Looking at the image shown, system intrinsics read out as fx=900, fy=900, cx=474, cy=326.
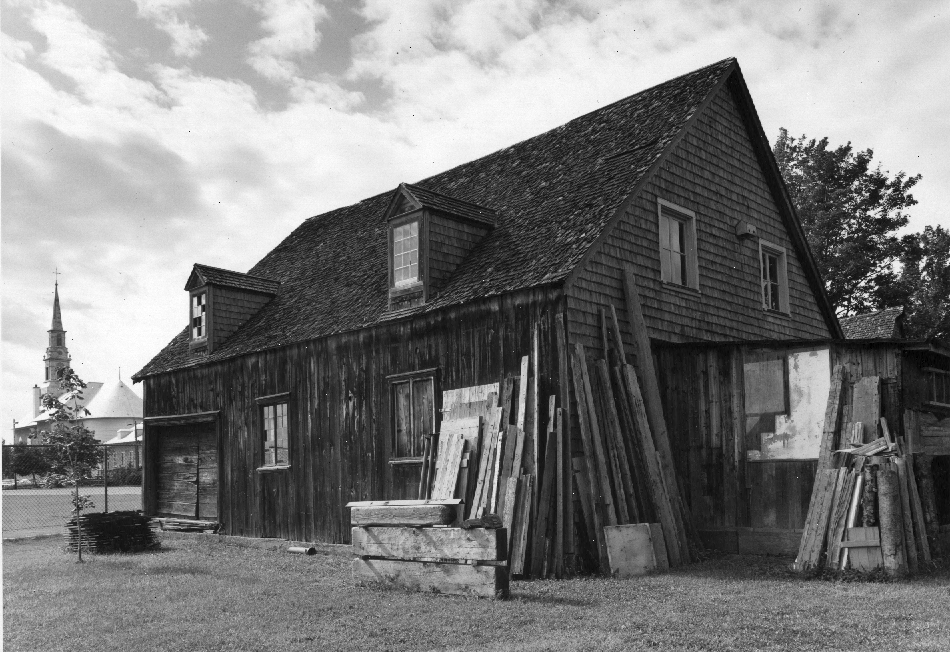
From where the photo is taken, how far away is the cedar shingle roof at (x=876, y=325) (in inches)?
1044

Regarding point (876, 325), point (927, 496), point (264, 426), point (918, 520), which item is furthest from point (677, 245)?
point (876, 325)

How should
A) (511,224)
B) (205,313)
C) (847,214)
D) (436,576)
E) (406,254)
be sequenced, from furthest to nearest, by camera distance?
(847,214), (205,313), (406,254), (511,224), (436,576)

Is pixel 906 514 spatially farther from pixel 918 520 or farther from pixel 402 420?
pixel 402 420

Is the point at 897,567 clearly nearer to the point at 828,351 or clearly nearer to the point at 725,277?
the point at 828,351

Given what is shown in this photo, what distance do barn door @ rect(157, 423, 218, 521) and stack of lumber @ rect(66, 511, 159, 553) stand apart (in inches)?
129

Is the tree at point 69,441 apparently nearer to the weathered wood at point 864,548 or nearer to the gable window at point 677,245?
the gable window at point 677,245

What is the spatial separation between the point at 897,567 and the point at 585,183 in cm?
781

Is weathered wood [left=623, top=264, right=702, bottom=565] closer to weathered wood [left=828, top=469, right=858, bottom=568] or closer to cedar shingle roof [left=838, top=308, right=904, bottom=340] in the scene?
weathered wood [left=828, top=469, right=858, bottom=568]

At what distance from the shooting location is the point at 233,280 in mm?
21641

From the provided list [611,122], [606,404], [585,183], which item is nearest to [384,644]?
[606,404]

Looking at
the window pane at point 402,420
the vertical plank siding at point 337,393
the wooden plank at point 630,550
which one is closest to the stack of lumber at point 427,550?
the wooden plank at point 630,550

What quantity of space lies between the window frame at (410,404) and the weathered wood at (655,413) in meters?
3.42

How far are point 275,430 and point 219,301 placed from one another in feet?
12.9

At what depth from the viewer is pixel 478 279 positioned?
14.9 metres
